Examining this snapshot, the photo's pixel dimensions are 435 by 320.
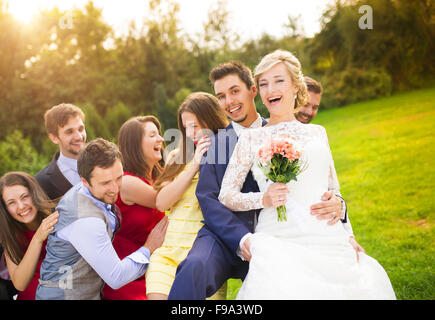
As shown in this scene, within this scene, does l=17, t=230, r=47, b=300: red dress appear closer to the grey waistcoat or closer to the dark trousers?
the grey waistcoat

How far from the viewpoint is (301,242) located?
2742mm

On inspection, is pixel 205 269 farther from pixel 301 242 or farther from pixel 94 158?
pixel 94 158

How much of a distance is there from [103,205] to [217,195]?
980mm

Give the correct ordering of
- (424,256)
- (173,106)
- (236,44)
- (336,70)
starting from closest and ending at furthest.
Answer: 1. (424,256)
2. (173,106)
3. (336,70)
4. (236,44)

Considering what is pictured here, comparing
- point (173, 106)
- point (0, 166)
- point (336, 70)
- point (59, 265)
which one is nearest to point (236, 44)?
point (336, 70)

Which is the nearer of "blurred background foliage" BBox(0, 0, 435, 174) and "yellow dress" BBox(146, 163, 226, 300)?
"yellow dress" BBox(146, 163, 226, 300)

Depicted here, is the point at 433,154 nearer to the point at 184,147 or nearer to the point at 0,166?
the point at 184,147

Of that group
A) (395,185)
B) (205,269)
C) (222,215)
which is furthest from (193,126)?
(395,185)

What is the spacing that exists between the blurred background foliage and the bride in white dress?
18.2 m

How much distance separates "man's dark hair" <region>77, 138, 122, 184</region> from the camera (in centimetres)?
296

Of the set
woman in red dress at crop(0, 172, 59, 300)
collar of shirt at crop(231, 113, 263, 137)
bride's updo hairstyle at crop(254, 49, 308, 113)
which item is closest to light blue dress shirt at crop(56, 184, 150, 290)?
woman in red dress at crop(0, 172, 59, 300)

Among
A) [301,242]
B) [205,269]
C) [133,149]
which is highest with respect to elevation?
[133,149]
